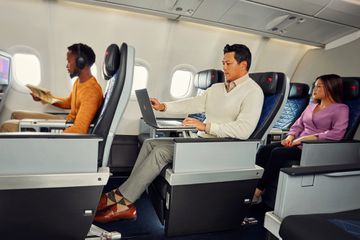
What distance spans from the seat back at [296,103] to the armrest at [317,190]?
6.67 feet

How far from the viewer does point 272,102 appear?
6.24ft

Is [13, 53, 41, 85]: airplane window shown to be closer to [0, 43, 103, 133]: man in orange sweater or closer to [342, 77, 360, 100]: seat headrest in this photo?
[0, 43, 103, 133]: man in orange sweater

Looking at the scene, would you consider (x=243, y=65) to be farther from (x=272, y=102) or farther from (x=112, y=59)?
(x=112, y=59)

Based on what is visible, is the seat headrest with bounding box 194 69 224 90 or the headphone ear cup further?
the seat headrest with bounding box 194 69 224 90

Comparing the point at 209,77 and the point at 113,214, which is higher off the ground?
the point at 209,77

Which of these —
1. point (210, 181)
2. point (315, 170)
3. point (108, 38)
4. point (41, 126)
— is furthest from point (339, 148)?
point (108, 38)

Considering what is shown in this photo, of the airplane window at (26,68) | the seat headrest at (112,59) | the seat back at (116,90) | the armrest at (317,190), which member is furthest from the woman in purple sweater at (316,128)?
the airplane window at (26,68)

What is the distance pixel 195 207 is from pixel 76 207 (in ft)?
2.57

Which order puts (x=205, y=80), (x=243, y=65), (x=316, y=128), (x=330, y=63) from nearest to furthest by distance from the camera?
1. (x=243, y=65)
2. (x=316, y=128)
3. (x=205, y=80)
4. (x=330, y=63)

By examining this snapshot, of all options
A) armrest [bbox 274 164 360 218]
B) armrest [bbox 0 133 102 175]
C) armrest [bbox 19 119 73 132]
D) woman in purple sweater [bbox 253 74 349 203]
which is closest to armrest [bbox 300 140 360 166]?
woman in purple sweater [bbox 253 74 349 203]

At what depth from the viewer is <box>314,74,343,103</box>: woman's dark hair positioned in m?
2.33

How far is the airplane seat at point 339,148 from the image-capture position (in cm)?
203

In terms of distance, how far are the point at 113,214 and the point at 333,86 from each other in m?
2.35

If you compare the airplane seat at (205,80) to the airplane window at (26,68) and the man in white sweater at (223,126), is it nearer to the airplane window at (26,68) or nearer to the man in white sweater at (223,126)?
the man in white sweater at (223,126)
